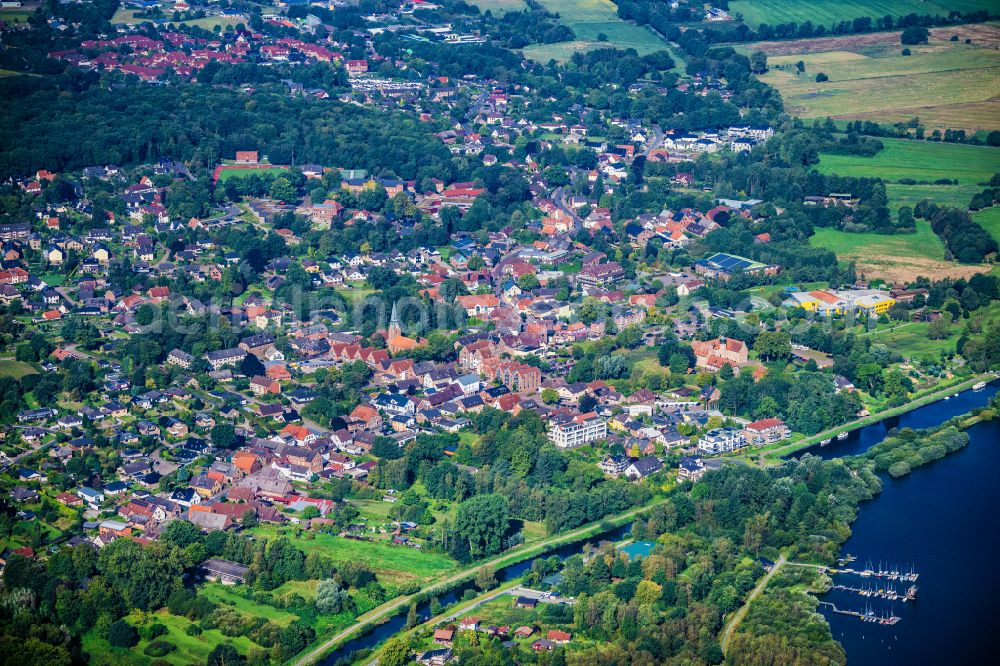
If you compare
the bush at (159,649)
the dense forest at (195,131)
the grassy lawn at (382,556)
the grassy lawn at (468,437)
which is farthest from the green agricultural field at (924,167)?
the bush at (159,649)

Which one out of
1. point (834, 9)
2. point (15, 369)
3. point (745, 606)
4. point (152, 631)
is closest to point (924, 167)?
point (834, 9)

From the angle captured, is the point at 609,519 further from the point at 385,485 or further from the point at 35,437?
the point at 35,437

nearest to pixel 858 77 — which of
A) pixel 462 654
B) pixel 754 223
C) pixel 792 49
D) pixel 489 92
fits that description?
pixel 792 49

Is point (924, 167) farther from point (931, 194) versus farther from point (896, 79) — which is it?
point (896, 79)

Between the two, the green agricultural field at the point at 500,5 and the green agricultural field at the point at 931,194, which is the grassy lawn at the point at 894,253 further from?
the green agricultural field at the point at 500,5

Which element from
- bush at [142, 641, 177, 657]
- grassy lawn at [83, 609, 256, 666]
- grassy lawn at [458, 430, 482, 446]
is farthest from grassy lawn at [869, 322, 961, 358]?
bush at [142, 641, 177, 657]
